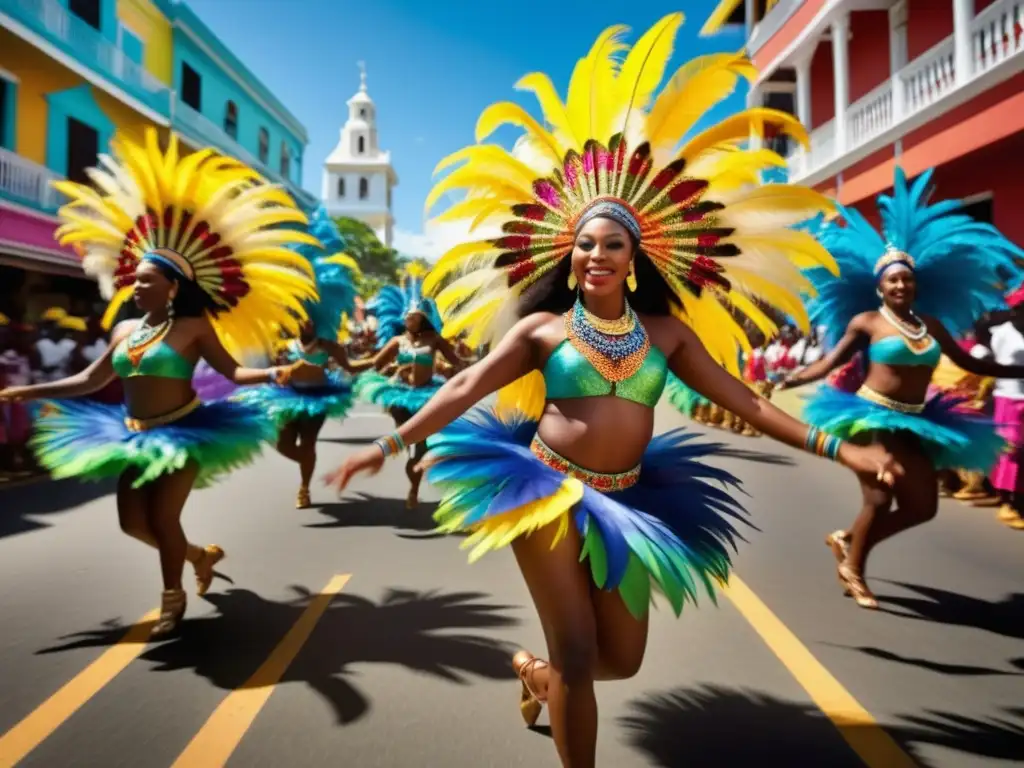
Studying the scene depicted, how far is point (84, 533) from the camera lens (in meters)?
6.45

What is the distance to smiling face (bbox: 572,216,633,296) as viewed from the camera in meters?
2.79

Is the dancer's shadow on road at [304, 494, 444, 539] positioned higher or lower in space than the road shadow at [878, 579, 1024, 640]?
higher

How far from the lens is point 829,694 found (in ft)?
11.0


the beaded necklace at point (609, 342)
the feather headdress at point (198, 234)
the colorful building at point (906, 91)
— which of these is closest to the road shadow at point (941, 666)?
the beaded necklace at point (609, 342)

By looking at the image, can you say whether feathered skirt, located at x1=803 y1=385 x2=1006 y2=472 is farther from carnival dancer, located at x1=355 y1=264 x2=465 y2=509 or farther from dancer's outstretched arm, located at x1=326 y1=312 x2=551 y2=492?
carnival dancer, located at x1=355 y1=264 x2=465 y2=509

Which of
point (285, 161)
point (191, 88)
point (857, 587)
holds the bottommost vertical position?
point (857, 587)

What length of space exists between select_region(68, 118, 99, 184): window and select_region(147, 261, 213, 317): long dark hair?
15697 mm

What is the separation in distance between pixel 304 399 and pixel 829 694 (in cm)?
591

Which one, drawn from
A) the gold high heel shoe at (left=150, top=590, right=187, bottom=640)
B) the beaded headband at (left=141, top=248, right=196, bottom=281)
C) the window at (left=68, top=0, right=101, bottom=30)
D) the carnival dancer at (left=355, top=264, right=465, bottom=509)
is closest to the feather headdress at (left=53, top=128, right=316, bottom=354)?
the beaded headband at (left=141, top=248, right=196, bottom=281)

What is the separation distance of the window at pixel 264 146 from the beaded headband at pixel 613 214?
31266 millimetres

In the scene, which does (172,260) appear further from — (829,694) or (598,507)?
A: (829,694)

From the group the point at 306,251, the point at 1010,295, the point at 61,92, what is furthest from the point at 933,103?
the point at 61,92

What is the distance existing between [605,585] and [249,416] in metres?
2.96

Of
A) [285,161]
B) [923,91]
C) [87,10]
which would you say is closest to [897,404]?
[923,91]
